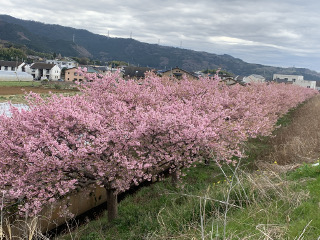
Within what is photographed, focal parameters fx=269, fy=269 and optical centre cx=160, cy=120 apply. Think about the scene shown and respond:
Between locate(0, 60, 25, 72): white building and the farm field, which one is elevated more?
Answer: locate(0, 60, 25, 72): white building

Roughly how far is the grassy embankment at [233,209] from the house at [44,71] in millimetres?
93134

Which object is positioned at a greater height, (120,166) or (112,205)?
(120,166)

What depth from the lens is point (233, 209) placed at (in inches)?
311

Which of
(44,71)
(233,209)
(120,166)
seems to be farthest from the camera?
(44,71)

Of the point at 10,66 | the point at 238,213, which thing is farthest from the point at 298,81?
the point at 238,213

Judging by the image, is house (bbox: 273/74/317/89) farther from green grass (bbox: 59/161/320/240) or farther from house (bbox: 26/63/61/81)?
green grass (bbox: 59/161/320/240)

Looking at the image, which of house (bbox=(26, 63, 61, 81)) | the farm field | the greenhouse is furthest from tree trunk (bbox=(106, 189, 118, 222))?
house (bbox=(26, 63, 61, 81))

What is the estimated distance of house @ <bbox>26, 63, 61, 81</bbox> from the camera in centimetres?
9712

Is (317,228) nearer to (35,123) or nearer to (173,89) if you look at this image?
(35,123)

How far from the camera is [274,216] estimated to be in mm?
6586

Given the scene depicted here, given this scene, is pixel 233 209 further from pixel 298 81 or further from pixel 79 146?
pixel 298 81

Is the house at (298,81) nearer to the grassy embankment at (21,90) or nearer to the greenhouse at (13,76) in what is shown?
the grassy embankment at (21,90)

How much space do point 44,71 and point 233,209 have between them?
335 feet

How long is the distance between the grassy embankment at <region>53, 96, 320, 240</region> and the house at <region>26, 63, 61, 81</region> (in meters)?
93.1
